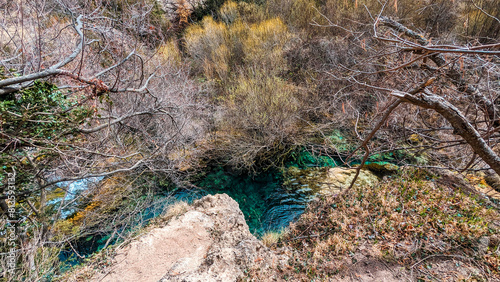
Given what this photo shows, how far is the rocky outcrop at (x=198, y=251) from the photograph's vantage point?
2756 mm

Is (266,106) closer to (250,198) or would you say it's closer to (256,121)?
(256,121)

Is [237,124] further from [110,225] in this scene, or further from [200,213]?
[110,225]

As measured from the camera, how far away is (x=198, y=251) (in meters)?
3.72

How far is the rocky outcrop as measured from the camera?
9.04 ft

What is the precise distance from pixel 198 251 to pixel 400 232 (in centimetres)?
319

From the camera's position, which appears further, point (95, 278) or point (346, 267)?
point (95, 278)

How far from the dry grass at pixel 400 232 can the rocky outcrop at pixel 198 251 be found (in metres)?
0.34

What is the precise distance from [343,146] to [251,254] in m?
5.42

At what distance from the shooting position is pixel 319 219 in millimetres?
3893

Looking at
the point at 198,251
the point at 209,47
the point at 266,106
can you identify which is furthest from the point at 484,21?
the point at 198,251

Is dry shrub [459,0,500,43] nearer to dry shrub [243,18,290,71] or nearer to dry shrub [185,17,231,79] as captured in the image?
dry shrub [243,18,290,71]

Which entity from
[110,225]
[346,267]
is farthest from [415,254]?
[110,225]

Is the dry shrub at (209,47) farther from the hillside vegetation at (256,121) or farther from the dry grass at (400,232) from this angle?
the dry grass at (400,232)

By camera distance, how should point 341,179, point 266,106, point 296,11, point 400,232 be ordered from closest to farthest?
1. point 400,232
2. point 341,179
3. point 266,106
4. point 296,11
